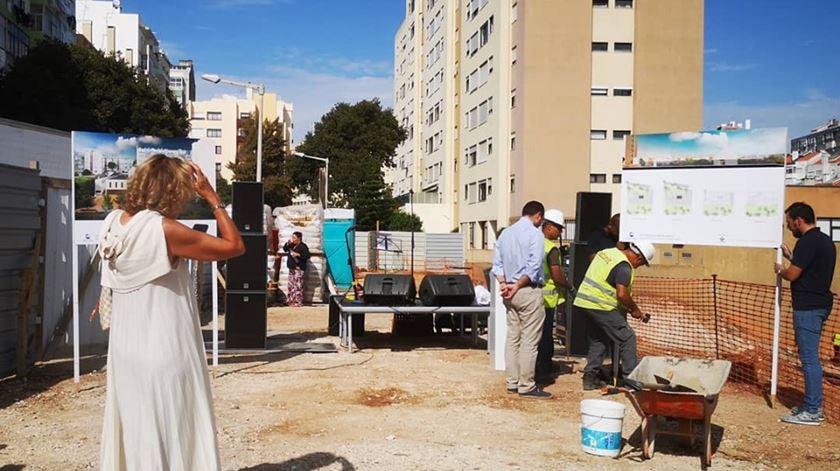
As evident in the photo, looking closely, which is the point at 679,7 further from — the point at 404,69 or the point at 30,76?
the point at 404,69

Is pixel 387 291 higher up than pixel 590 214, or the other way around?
pixel 590 214

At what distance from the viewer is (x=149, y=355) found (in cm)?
321

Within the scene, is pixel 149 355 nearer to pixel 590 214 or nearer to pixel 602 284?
pixel 602 284

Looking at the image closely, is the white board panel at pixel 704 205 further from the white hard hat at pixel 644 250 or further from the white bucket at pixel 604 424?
the white bucket at pixel 604 424

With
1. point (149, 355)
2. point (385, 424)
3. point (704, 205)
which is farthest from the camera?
point (704, 205)

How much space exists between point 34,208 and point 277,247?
11.3 meters

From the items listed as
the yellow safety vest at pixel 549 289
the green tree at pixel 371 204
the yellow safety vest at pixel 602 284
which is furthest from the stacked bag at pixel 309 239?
the green tree at pixel 371 204

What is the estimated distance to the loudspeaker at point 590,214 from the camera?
31.6 ft

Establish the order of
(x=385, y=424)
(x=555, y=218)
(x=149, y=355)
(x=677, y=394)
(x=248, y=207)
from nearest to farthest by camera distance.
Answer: (x=149, y=355)
(x=677, y=394)
(x=385, y=424)
(x=555, y=218)
(x=248, y=207)

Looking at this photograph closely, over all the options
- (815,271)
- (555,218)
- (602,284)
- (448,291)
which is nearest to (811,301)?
(815,271)

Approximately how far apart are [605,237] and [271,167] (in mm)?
52204

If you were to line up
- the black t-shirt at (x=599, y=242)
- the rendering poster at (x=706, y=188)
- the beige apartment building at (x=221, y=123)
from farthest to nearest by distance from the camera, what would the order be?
the beige apartment building at (x=221, y=123) < the black t-shirt at (x=599, y=242) < the rendering poster at (x=706, y=188)

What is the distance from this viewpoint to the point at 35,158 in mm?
14102

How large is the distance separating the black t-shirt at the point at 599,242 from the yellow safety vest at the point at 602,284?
1557 millimetres
